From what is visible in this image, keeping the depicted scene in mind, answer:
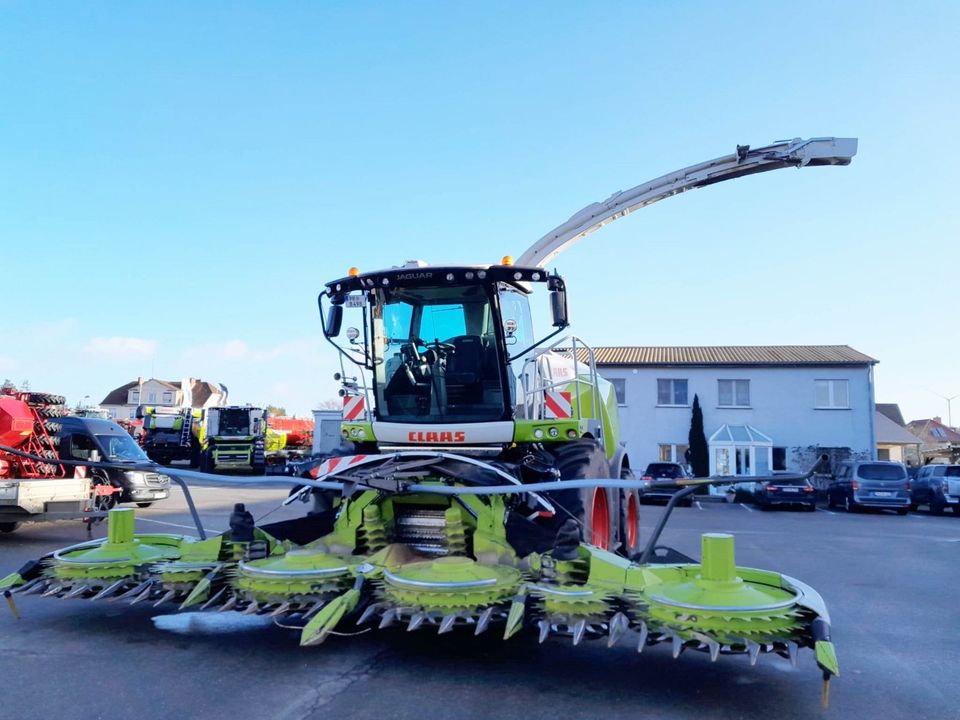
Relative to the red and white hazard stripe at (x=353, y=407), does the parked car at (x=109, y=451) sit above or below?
below

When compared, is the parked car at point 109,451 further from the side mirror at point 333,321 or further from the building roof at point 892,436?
the building roof at point 892,436

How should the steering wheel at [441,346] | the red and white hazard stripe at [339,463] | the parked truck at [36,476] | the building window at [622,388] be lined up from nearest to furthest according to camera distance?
the red and white hazard stripe at [339,463] < the steering wheel at [441,346] < the parked truck at [36,476] < the building window at [622,388]

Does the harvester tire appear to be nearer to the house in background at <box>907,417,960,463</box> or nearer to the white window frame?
the white window frame

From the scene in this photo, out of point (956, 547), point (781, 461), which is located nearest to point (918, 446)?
point (781, 461)

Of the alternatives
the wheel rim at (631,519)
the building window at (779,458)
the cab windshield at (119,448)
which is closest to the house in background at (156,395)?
the building window at (779,458)

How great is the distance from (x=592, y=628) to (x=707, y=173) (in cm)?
1203

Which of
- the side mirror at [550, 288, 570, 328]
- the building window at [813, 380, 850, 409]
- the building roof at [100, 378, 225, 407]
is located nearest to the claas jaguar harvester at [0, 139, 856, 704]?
the side mirror at [550, 288, 570, 328]

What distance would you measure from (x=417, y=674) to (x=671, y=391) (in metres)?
32.2

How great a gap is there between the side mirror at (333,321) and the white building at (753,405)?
28.3 m

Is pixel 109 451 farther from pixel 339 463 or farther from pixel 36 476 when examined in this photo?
pixel 339 463

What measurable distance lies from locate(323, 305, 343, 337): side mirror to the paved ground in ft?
9.04

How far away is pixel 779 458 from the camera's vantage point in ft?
113

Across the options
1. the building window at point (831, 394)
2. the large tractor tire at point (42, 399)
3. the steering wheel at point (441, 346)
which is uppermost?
the building window at point (831, 394)

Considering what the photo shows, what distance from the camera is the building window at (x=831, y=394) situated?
34.1 m
